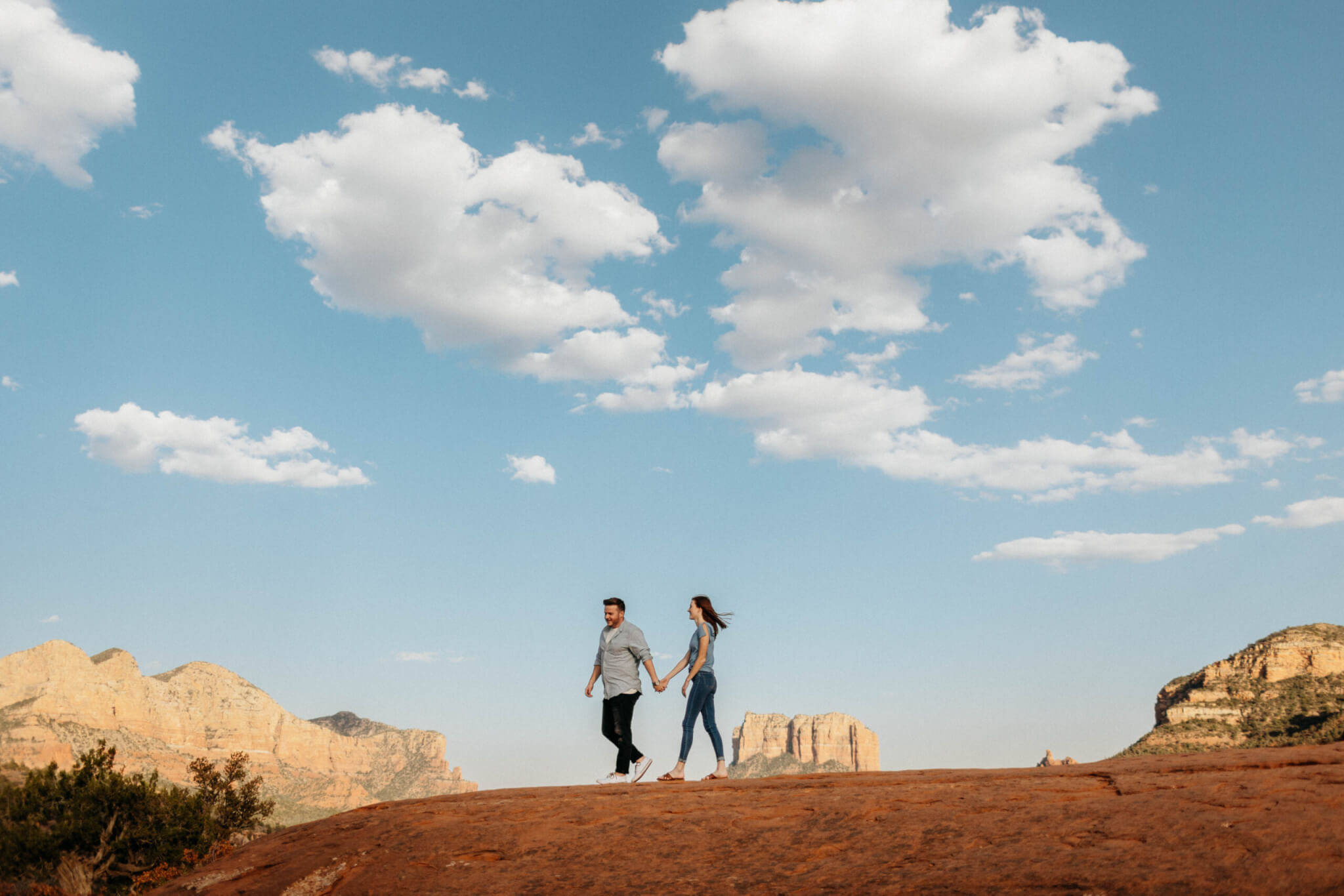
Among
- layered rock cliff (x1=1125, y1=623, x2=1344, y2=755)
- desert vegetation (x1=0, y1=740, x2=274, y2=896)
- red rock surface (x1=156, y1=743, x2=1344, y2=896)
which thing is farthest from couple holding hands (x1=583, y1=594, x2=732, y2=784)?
layered rock cliff (x1=1125, y1=623, x2=1344, y2=755)

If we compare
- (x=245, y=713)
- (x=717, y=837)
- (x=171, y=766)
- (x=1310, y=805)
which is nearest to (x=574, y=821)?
(x=717, y=837)

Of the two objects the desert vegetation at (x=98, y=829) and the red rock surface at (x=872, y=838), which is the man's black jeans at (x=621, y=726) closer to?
the red rock surface at (x=872, y=838)

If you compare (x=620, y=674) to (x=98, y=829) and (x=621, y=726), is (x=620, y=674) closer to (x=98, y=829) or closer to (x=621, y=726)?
(x=621, y=726)

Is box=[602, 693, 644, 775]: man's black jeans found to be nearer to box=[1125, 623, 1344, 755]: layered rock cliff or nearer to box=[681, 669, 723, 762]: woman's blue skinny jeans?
box=[681, 669, 723, 762]: woman's blue skinny jeans

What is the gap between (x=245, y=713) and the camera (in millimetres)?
183875

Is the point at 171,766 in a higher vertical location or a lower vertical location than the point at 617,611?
lower

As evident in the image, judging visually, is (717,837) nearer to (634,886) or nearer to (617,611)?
(634,886)

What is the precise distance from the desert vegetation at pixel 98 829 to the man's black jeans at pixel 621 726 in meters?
22.9

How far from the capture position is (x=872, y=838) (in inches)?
266

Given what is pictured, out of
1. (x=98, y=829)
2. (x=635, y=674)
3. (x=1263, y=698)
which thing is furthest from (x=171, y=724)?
(x=635, y=674)

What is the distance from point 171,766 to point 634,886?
5432 inches

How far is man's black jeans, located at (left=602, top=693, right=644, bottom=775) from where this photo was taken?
11.9 meters

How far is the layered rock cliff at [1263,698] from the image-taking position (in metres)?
69.1

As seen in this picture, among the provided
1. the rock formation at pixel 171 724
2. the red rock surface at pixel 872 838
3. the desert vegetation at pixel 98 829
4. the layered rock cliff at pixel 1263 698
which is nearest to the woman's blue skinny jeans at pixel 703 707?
Result: the red rock surface at pixel 872 838
